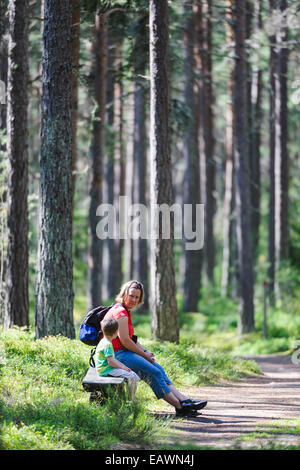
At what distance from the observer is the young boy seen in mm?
7207

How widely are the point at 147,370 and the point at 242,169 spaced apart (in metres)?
12.1

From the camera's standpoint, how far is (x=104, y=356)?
7.25 metres

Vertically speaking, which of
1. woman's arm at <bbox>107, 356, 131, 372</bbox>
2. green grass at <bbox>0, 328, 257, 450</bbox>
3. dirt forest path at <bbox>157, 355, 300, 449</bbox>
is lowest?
dirt forest path at <bbox>157, 355, 300, 449</bbox>

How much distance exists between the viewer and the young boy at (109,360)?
721cm

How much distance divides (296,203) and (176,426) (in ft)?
78.7

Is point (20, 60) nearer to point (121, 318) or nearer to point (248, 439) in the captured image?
point (121, 318)

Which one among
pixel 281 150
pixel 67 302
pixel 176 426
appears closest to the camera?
pixel 176 426

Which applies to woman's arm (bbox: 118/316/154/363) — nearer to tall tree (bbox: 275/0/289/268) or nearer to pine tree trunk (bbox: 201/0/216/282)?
tall tree (bbox: 275/0/289/268)

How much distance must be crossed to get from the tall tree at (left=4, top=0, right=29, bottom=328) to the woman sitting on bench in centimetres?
484

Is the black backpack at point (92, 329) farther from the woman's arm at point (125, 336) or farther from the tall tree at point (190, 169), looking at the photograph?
the tall tree at point (190, 169)

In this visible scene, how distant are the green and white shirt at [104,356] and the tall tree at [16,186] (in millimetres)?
5135

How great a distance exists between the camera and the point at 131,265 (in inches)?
1117

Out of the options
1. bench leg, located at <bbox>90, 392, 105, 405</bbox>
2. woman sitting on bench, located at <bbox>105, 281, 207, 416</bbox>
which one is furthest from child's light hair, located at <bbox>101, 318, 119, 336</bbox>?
bench leg, located at <bbox>90, 392, 105, 405</bbox>
